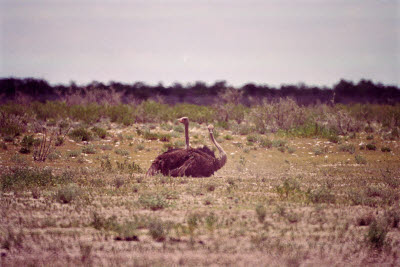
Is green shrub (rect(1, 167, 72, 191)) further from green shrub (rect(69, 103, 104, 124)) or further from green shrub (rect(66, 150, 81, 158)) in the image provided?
green shrub (rect(69, 103, 104, 124))

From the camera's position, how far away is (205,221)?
9078 millimetres

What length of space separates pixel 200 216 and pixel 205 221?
0.25 metres

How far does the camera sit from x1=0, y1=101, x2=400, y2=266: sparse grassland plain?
757 cm

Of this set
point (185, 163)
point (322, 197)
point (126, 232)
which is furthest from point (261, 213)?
point (185, 163)

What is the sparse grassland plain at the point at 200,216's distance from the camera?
757cm

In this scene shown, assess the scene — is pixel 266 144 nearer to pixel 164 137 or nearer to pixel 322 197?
pixel 164 137

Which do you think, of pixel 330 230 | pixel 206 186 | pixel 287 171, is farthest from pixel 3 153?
pixel 330 230

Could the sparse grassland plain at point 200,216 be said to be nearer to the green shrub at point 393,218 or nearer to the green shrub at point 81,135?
the green shrub at point 393,218

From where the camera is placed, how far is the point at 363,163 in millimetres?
17875

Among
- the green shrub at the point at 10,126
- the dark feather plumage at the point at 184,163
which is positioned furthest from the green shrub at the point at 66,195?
the green shrub at the point at 10,126

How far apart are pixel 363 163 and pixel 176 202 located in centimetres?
997

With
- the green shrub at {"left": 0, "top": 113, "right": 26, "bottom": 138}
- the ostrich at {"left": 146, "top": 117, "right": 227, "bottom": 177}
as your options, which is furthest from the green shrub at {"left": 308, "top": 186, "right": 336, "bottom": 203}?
the green shrub at {"left": 0, "top": 113, "right": 26, "bottom": 138}

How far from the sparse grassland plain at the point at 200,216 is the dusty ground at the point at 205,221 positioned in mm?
22

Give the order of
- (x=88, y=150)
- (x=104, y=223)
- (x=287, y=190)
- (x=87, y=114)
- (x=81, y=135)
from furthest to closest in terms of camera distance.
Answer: (x=87, y=114) < (x=81, y=135) < (x=88, y=150) < (x=287, y=190) < (x=104, y=223)
